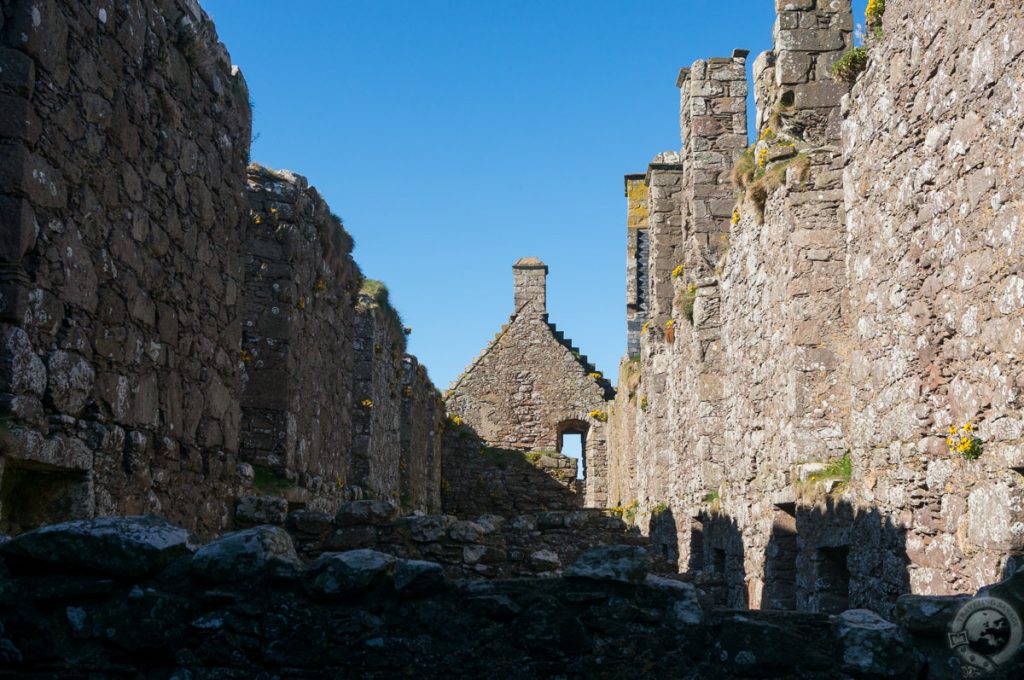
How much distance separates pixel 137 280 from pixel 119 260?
0.93 feet

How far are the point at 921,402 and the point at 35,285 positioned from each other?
5274 millimetres

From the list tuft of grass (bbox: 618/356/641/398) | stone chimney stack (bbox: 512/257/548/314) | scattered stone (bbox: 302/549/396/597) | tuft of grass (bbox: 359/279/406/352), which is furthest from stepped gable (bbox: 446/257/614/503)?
scattered stone (bbox: 302/549/396/597)

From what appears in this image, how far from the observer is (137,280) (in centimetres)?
648

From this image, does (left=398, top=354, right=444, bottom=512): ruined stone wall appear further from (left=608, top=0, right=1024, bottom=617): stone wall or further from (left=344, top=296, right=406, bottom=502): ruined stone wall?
(left=608, top=0, right=1024, bottom=617): stone wall

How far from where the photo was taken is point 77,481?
5688 mm

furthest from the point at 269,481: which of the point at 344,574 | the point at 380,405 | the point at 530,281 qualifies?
the point at 530,281

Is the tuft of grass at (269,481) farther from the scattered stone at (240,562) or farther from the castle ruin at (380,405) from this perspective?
the scattered stone at (240,562)

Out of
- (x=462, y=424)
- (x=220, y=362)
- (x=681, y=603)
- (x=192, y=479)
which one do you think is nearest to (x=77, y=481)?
(x=192, y=479)

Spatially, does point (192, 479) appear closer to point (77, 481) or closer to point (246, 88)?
point (77, 481)

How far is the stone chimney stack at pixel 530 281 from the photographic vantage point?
34.0 meters

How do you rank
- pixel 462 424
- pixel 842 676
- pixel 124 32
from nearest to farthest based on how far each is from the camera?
pixel 842 676
pixel 124 32
pixel 462 424

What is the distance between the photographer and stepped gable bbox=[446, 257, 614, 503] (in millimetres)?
31172

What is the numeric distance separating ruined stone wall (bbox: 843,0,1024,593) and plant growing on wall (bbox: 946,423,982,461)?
4 cm

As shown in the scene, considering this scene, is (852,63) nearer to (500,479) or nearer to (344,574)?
(344,574)
